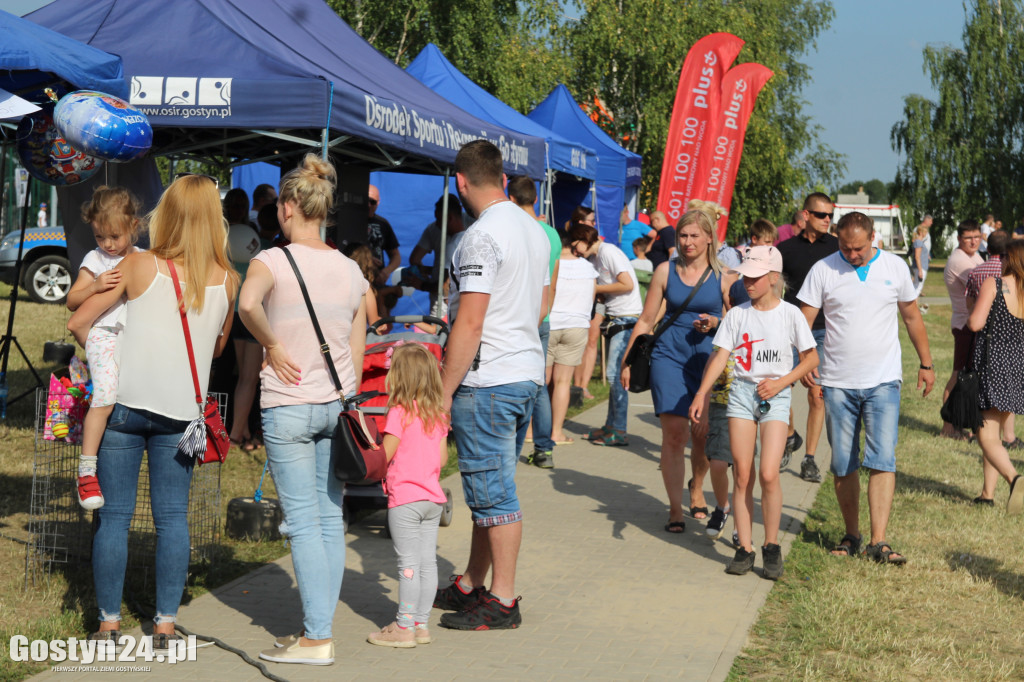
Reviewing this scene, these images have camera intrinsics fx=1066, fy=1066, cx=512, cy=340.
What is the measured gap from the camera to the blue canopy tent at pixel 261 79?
279 inches

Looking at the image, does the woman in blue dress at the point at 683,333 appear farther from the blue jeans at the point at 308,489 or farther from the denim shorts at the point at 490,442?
the blue jeans at the point at 308,489

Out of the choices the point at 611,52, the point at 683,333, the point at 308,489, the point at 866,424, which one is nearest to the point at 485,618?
the point at 308,489

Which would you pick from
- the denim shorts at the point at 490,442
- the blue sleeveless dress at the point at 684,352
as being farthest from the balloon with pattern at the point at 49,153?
the blue sleeveless dress at the point at 684,352

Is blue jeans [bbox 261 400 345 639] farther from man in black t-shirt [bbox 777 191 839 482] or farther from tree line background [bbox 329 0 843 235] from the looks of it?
tree line background [bbox 329 0 843 235]

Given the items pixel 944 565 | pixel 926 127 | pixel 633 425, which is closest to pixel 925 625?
pixel 944 565

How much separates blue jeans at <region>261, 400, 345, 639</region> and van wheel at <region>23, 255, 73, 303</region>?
16.5m

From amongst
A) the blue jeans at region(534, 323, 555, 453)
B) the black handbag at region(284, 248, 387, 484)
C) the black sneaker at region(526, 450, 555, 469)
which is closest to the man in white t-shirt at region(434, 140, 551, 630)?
the black handbag at region(284, 248, 387, 484)

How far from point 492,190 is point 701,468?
10.2 feet

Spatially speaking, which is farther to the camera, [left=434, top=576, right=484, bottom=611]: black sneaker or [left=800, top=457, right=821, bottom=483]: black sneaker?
[left=800, top=457, right=821, bottom=483]: black sneaker

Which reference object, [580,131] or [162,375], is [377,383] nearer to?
[162,375]

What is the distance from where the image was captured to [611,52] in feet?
105

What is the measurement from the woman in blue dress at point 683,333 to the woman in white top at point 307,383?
8.96 feet

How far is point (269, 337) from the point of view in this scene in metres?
4.11

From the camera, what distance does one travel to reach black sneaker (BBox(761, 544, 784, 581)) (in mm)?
5832
